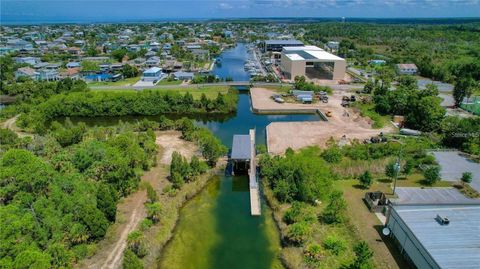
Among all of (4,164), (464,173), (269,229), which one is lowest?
(269,229)

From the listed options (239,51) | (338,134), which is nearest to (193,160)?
(338,134)

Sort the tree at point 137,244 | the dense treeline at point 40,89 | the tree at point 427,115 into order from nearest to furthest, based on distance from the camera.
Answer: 1. the tree at point 137,244
2. the tree at point 427,115
3. the dense treeline at point 40,89

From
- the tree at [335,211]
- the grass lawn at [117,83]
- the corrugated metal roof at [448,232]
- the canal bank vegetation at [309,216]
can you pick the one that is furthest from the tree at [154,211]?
the grass lawn at [117,83]

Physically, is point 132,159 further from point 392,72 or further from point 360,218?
point 392,72

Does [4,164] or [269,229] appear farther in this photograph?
[269,229]

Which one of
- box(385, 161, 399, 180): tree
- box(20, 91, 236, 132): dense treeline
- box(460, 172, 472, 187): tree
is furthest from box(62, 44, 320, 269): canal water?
box(20, 91, 236, 132): dense treeline

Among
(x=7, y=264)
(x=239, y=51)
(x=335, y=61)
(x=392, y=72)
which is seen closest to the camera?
(x=7, y=264)

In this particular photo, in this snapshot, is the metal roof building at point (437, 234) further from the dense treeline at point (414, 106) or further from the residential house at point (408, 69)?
the residential house at point (408, 69)

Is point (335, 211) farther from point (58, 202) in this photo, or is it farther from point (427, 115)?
point (427, 115)
